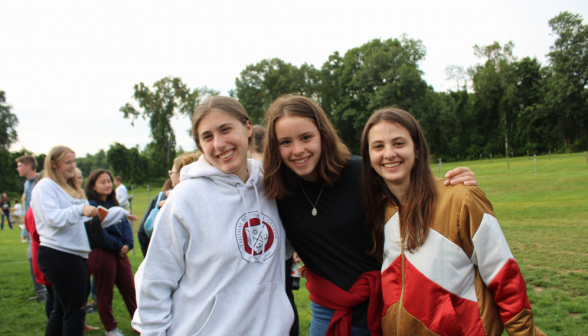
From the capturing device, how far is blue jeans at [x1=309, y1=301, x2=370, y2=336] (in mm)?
2115

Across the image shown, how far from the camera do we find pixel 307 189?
2.30 metres

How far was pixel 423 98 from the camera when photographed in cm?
3872

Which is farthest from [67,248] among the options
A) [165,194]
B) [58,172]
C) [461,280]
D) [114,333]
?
[461,280]

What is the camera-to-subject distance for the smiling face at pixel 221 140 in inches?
77.4

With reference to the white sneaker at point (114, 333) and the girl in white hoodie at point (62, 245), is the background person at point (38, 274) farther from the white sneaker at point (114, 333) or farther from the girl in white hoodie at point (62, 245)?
the white sneaker at point (114, 333)

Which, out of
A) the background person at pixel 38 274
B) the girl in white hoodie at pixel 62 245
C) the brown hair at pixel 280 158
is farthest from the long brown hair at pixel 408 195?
the background person at pixel 38 274

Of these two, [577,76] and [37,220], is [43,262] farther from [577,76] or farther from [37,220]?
[577,76]

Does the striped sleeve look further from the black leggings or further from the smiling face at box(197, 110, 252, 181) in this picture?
the black leggings

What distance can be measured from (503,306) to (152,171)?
44.9 m

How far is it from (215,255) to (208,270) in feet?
0.28

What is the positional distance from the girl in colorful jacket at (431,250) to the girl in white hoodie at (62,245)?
3058mm

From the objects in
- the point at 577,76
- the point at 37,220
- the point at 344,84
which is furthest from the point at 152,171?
the point at 577,76

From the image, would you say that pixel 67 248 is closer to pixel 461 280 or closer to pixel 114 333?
pixel 114 333

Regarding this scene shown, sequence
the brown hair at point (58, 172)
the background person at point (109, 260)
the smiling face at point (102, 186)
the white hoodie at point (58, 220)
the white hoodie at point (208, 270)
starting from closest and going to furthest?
1. the white hoodie at point (208, 270)
2. the white hoodie at point (58, 220)
3. the brown hair at point (58, 172)
4. the background person at point (109, 260)
5. the smiling face at point (102, 186)
